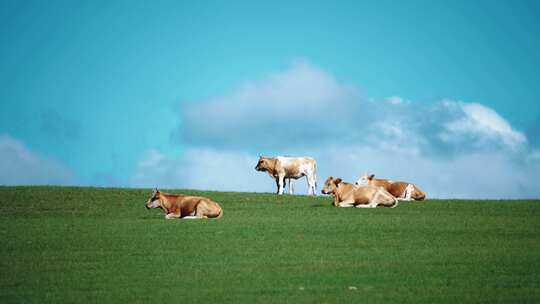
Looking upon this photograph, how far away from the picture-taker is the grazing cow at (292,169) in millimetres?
46844

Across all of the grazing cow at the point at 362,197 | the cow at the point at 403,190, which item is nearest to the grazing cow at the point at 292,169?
the cow at the point at 403,190

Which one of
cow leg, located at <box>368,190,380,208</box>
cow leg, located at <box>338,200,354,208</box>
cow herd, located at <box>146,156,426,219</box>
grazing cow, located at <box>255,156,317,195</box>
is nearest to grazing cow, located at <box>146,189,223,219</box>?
cow herd, located at <box>146,156,426,219</box>

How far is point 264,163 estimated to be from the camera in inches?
1881

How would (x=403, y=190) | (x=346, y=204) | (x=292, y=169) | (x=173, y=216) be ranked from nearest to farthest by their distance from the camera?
1. (x=173, y=216)
2. (x=346, y=204)
3. (x=403, y=190)
4. (x=292, y=169)

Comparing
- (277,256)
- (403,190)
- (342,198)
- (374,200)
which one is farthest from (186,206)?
(403,190)

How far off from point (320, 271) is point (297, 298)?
2957 millimetres

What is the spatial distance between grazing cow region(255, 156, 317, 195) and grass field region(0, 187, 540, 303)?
514 inches

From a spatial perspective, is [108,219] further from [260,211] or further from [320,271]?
[320,271]

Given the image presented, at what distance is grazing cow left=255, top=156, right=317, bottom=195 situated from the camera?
46.8 metres

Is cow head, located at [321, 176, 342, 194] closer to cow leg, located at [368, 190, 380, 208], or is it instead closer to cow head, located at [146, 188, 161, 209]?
cow leg, located at [368, 190, 380, 208]

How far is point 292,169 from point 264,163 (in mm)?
1820

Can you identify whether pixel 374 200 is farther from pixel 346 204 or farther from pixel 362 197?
pixel 346 204

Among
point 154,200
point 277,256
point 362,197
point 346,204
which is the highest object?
point 362,197

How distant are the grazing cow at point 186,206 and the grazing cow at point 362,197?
5.79m
